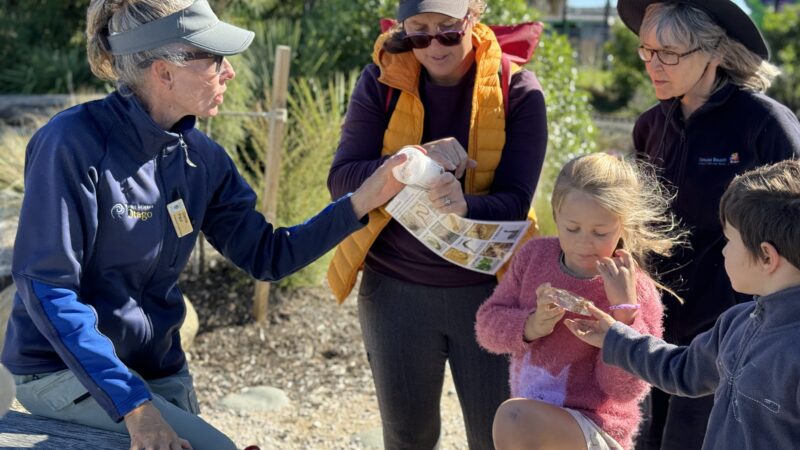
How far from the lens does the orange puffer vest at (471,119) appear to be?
9.93 ft

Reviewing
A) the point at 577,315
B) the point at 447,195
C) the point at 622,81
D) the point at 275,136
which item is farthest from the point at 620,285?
the point at 622,81

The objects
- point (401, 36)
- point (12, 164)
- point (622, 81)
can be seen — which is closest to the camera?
point (401, 36)

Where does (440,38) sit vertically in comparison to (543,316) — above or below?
above

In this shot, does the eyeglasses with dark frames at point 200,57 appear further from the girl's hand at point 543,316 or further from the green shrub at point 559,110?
the green shrub at point 559,110

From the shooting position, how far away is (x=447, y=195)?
113 inches

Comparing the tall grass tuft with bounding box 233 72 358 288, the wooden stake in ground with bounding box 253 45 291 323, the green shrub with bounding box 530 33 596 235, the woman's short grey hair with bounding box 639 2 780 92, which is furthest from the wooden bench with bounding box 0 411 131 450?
the green shrub with bounding box 530 33 596 235

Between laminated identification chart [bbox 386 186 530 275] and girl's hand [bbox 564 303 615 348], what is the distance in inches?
18.3

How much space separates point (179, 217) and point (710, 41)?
167 centimetres

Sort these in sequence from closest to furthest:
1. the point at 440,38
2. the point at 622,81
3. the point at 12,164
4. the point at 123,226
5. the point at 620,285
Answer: the point at 123,226, the point at 620,285, the point at 440,38, the point at 12,164, the point at 622,81

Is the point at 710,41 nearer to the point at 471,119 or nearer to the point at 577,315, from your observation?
the point at 471,119

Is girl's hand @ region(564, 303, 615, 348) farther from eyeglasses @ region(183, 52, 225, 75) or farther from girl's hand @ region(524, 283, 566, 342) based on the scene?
eyeglasses @ region(183, 52, 225, 75)

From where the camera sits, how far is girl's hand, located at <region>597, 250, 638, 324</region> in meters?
2.54

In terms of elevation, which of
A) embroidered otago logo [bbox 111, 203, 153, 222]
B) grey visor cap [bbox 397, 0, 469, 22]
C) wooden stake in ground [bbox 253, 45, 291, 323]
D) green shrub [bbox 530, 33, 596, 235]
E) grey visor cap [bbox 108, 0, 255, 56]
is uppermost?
grey visor cap [bbox 108, 0, 255, 56]

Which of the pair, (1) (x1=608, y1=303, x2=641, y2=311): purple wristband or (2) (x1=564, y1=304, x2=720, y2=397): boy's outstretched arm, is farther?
(1) (x1=608, y1=303, x2=641, y2=311): purple wristband
